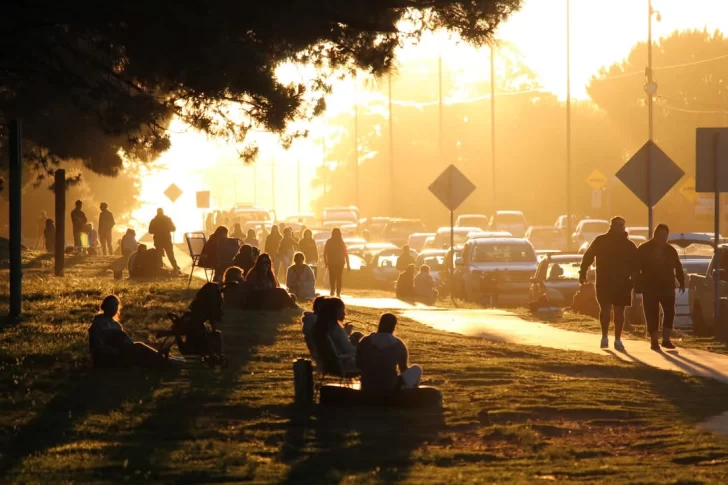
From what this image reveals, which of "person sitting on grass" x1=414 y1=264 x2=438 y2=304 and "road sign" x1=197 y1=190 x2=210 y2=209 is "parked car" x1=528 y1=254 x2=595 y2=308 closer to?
"person sitting on grass" x1=414 y1=264 x2=438 y2=304

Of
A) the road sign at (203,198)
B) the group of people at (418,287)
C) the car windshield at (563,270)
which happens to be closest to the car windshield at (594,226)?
the road sign at (203,198)

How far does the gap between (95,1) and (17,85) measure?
647cm

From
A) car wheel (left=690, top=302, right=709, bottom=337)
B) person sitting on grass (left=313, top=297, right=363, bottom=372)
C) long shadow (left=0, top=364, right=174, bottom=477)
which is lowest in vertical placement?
long shadow (left=0, top=364, right=174, bottom=477)

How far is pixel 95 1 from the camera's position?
16547 millimetres

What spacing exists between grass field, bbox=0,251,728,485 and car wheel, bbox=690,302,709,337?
4.81 metres

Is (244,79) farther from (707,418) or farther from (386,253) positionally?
(386,253)

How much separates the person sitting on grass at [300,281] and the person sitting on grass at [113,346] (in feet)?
39.1

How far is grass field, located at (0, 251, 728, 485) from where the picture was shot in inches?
429

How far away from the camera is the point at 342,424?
1325 centimetres

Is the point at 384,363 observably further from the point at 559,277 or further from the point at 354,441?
the point at 559,277

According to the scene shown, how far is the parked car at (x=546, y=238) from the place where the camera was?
6109 centimetres

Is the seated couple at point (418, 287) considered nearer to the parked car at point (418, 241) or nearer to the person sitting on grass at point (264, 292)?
the person sitting on grass at point (264, 292)

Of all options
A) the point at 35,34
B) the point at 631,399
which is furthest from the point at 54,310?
the point at 631,399

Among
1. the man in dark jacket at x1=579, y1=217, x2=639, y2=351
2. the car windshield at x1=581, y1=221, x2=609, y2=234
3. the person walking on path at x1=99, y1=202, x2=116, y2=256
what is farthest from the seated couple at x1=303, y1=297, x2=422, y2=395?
the car windshield at x1=581, y1=221, x2=609, y2=234
